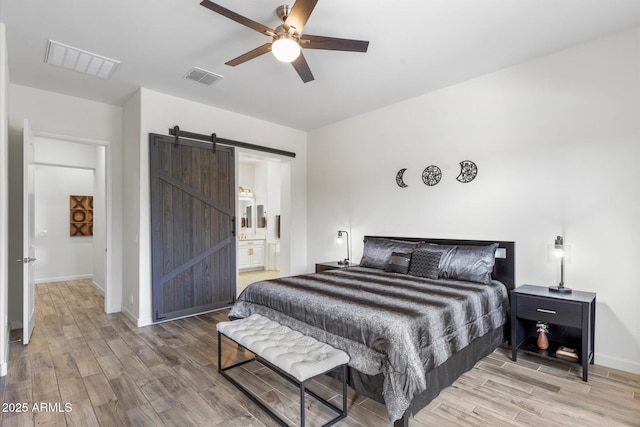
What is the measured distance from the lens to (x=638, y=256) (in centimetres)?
272

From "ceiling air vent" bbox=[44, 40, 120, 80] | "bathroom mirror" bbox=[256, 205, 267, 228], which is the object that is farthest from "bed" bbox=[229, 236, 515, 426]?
"bathroom mirror" bbox=[256, 205, 267, 228]

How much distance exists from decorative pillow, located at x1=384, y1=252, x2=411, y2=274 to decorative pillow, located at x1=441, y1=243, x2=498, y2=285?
40cm

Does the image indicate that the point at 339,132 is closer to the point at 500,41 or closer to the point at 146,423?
the point at 500,41

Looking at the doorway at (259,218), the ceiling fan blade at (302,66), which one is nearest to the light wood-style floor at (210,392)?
the ceiling fan blade at (302,66)

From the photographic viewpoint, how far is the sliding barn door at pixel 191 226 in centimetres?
406

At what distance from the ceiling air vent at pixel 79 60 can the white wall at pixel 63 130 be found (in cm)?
100

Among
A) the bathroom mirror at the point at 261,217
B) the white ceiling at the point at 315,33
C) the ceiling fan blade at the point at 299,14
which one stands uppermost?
the white ceiling at the point at 315,33

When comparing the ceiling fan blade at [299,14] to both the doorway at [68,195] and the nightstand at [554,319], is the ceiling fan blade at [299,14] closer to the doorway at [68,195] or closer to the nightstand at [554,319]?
the nightstand at [554,319]

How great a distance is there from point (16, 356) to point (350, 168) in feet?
14.8

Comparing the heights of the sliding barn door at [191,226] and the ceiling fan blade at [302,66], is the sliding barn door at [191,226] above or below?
below

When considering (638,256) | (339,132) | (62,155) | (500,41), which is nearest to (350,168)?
(339,132)

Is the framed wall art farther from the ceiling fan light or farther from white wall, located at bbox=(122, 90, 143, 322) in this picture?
the ceiling fan light

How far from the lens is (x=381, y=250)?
13.4ft

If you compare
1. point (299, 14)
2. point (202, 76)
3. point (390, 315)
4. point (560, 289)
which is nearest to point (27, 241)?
point (202, 76)
